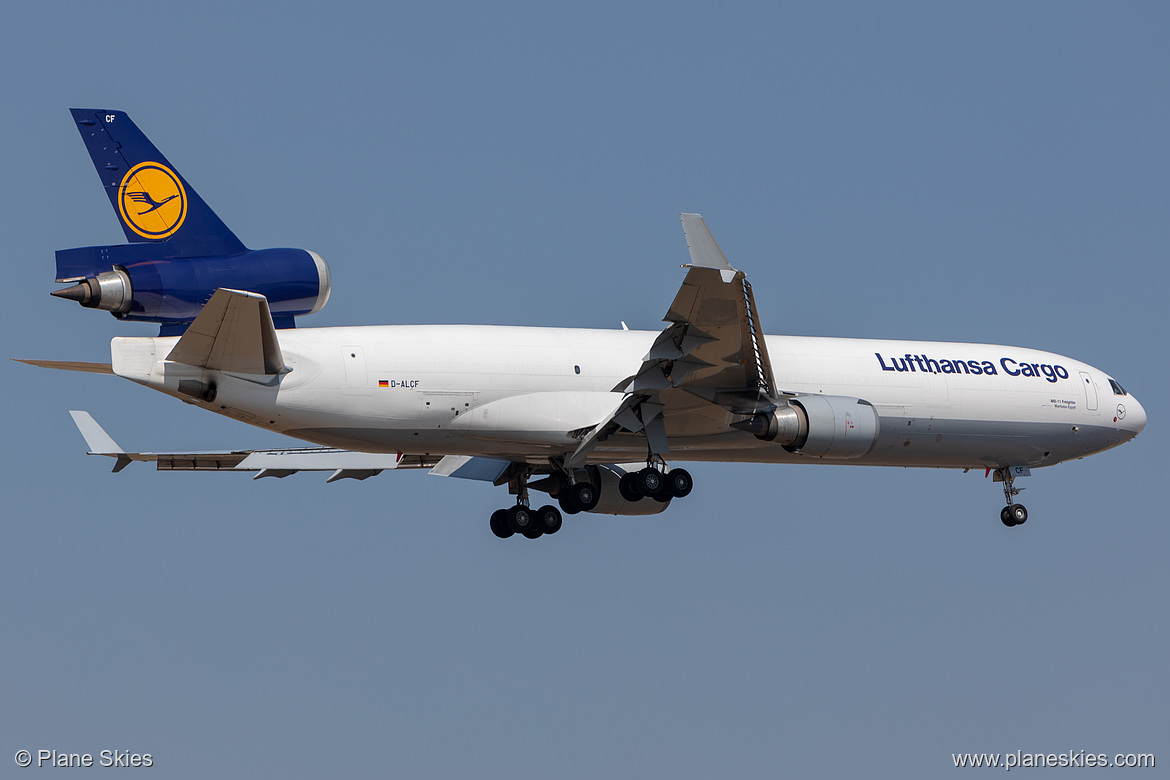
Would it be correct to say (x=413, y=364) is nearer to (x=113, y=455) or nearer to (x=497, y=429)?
(x=497, y=429)

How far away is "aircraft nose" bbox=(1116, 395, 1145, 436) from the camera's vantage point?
31.4 m

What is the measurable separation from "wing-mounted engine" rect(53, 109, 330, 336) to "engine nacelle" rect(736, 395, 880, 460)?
840 centimetres

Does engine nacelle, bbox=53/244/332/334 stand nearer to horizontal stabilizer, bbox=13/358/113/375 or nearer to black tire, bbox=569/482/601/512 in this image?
horizontal stabilizer, bbox=13/358/113/375

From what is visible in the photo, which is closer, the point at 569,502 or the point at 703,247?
the point at 703,247

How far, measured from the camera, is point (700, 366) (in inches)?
A: 973

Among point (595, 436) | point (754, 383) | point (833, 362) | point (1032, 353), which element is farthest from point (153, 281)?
point (1032, 353)

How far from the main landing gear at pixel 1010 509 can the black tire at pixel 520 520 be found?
34.4 ft

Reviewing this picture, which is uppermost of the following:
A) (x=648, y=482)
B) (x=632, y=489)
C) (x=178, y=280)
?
(x=178, y=280)

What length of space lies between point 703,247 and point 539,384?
17.2 ft

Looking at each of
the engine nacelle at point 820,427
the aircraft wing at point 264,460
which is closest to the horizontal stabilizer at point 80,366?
the aircraft wing at point 264,460

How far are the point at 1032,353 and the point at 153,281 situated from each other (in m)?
19.1

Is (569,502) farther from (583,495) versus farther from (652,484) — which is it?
(652,484)

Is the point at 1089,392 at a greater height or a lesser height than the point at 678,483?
greater

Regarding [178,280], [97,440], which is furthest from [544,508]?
[178,280]
